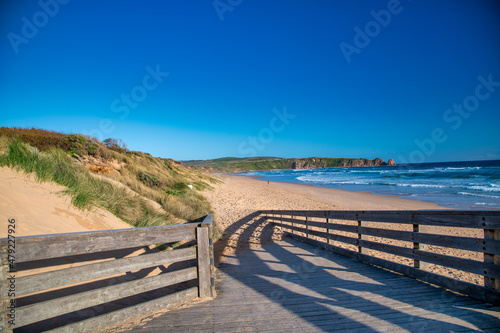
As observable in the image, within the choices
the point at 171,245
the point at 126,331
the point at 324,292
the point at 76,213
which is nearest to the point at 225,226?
the point at 171,245

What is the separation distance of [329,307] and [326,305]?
0.22 feet

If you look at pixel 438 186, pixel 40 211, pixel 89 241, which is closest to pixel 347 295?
pixel 89 241

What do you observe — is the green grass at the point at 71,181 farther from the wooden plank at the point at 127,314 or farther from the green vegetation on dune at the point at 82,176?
the wooden plank at the point at 127,314

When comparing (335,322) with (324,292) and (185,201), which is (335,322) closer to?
(324,292)

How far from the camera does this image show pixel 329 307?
3195 millimetres

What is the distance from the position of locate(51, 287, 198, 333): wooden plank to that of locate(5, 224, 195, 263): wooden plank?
2.26ft

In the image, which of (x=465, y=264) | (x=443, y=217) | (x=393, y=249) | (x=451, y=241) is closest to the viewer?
(x=465, y=264)

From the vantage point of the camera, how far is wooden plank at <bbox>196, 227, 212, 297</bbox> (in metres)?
3.49

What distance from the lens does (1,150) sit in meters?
5.18

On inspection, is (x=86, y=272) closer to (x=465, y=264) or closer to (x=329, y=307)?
(x=329, y=307)

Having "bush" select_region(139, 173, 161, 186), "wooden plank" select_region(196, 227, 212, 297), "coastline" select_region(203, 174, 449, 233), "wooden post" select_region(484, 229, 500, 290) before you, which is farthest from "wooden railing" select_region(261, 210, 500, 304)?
"bush" select_region(139, 173, 161, 186)

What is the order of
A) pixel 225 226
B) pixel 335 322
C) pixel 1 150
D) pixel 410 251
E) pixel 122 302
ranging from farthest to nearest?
pixel 225 226, pixel 1 150, pixel 410 251, pixel 122 302, pixel 335 322

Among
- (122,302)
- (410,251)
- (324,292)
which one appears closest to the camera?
(122,302)

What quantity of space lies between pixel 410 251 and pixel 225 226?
23.5 feet
